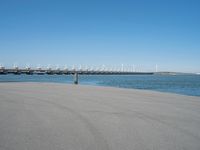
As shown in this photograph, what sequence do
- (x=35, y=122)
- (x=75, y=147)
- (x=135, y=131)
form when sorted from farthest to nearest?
(x=35, y=122) → (x=135, y=131) → (x=75, y=147)

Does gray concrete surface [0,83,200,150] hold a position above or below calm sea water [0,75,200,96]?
above

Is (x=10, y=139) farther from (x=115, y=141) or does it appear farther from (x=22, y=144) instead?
(x=115, y=141)

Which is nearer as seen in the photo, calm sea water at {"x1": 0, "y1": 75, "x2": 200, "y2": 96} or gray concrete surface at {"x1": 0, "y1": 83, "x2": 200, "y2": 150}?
gray concrete surface at {"x1": 0, "y1": 83, "x2": 200, "y2": 150}

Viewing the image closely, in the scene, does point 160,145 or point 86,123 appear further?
point 86,123

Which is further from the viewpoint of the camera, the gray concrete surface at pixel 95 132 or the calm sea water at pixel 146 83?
the calm sea water at pixel 146 83

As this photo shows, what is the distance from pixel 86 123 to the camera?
26.3 feet

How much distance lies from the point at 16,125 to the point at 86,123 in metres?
1.87

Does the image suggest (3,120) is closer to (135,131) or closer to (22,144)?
(22,144)

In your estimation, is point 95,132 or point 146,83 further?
point 146,83

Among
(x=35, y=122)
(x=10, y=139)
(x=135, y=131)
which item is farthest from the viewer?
(x=35, y=122)

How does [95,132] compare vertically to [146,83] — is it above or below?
above

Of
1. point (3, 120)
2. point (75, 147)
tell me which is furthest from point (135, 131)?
point (3, 120)

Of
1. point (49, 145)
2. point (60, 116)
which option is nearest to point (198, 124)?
point (60, 116)

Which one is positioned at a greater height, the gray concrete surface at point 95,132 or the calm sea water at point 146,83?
the gray concrete surface at point 95,132
